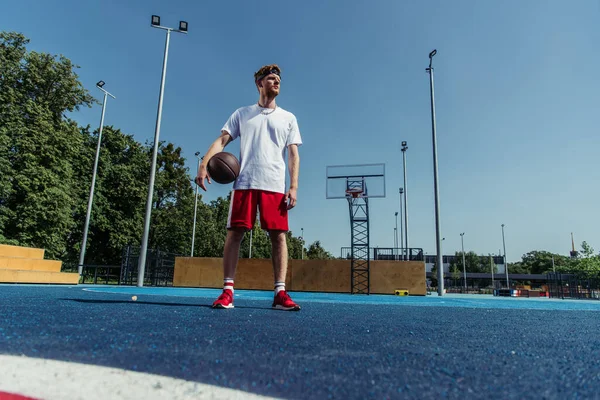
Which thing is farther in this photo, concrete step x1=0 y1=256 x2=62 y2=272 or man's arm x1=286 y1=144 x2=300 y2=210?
concrete step x1=0 y1=256 x2=62 y2=272

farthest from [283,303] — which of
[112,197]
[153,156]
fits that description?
[112,197]

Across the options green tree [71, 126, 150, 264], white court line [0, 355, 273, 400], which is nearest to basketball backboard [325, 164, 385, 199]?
green tree [71, 126, 150, 264]

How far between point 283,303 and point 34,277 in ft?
32.8

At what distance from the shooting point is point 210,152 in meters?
3.44

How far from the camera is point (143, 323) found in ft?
6.16

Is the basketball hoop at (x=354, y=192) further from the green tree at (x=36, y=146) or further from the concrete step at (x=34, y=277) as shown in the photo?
the green tree at (x=36, y=146)

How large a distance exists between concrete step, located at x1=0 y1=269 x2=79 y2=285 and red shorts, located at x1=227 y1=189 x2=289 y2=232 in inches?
353

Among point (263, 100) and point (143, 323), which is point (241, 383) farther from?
point (263, 100)

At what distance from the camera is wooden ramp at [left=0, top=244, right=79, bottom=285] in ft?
30.3

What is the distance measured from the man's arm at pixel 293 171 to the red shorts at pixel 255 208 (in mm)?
123

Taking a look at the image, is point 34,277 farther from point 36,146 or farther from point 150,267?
point 36,146

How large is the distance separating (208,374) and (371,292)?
54.1 ft

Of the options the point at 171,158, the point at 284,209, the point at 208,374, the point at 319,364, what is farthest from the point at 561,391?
the point at 171,158

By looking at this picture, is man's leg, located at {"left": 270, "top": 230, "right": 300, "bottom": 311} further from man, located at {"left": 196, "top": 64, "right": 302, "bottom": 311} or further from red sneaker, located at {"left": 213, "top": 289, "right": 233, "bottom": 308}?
red sneaker, located at {"left": 213, "top": 289, "right": 233, "bottom": 308}
